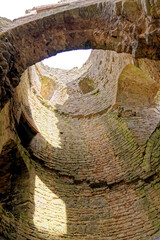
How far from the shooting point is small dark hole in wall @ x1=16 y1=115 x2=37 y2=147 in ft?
19.2

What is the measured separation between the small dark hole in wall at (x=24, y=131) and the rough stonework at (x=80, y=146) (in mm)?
26

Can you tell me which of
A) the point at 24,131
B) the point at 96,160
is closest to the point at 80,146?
the point at 96,160

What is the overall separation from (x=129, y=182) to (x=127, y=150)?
3.10 feet

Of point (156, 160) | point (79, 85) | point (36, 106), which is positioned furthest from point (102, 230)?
point (79, 85)

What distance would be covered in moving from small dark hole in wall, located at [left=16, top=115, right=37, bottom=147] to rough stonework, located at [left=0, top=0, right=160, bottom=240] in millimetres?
26

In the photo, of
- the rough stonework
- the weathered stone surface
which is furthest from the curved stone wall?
the weathered stone surface

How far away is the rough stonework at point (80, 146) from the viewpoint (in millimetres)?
3432

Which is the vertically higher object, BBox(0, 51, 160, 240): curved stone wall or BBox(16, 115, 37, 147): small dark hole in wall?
BBox(16, 115, 37, 147): small dark hole in wall

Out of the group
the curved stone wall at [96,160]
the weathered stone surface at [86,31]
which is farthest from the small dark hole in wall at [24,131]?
the weathered stone surface at [86,31]

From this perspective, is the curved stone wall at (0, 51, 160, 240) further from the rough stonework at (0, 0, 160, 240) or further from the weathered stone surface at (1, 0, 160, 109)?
the weathered stone surface at (1, 0, 160, 109)

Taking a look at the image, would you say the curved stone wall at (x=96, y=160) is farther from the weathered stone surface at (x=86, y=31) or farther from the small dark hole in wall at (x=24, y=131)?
the weathered stone surface at (x=86, y=31)

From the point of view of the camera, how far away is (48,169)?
537cm

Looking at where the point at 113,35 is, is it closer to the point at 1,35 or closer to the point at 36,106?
the point at 1,35

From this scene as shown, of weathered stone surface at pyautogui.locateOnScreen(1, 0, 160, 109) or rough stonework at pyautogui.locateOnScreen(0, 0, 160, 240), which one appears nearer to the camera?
weathered stone surface at pyautogui.locateOnScreen(1, 0, 160, 109)
